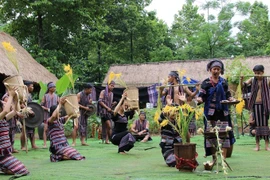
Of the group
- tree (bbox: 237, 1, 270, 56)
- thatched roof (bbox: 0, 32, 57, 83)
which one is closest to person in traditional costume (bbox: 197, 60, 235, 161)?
thatched roof (bbox: 0, 32, 57, 83)

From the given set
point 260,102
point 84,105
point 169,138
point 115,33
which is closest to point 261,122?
point 260,102

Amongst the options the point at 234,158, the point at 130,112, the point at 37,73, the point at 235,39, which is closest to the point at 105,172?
the point at 234,158

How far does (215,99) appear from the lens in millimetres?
5441

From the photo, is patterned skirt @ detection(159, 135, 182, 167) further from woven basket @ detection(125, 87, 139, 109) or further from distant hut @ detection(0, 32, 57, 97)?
distant hut @ detection(0, 32, 57, 97)

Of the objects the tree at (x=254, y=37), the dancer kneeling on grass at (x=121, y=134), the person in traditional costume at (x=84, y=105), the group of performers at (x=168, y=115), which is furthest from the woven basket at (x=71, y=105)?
the tree at (x=254, y=37)

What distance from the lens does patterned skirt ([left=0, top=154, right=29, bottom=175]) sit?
491 centimetres

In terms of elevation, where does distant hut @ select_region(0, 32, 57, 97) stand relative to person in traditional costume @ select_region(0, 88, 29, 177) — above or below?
above

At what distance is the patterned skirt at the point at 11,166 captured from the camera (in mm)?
4914

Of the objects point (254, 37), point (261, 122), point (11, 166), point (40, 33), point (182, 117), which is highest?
point (254, 37)

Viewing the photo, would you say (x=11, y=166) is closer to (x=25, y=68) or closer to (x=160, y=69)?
(x=25, y=68)

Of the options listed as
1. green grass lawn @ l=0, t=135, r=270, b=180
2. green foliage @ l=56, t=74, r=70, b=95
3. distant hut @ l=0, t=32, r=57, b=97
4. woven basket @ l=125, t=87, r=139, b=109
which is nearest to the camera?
green grass lawn @ l=0, t=135, r=270, b=180

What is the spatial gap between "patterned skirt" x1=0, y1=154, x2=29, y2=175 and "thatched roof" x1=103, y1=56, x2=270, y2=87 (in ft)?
47.6

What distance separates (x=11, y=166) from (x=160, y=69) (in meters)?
16.0

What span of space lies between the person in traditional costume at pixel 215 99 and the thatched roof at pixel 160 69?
45.5 ft
